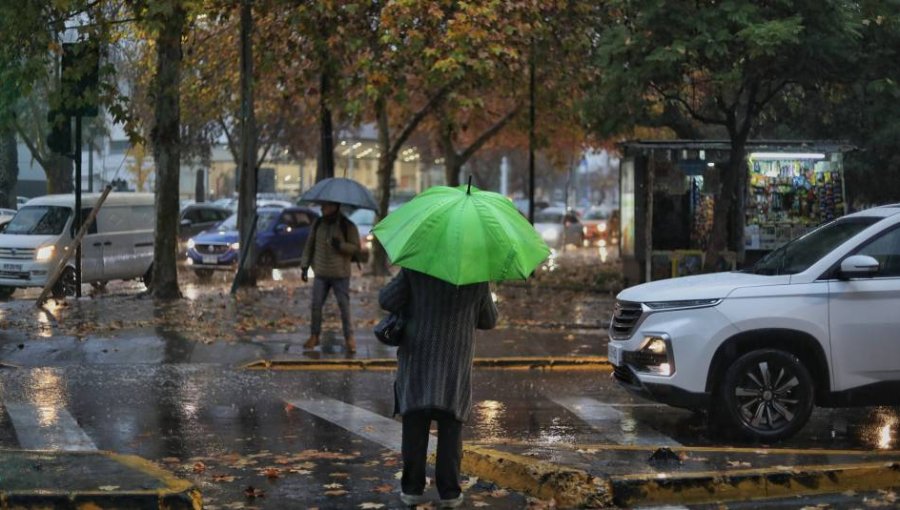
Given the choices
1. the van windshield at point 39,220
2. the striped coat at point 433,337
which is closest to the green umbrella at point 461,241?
the striped coat at point 433,337

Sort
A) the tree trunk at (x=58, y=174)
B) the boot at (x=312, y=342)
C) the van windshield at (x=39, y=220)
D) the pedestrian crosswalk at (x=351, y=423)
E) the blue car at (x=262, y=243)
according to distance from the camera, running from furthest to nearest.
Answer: the blue car at (x=262, y=243) < the tree trunk at (x=58, y=174) < the van windshield at (x=39, y=220) < the boot at (x=312, y=342) < the pedestrian crosswalk at (x=351, y=423)

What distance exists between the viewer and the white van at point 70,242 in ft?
69.5

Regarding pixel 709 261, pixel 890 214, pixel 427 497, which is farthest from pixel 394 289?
pixel 709 261

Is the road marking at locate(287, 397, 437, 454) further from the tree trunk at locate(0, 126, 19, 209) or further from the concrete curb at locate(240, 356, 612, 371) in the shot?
the tree trunk at locate(0, 126, 19, 209)

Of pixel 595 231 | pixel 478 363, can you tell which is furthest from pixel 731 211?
pixel 595 231

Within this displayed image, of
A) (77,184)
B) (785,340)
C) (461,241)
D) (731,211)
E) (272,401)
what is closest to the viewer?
(461,241)

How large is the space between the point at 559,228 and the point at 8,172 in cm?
2748

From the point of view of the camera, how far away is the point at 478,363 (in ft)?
47.0

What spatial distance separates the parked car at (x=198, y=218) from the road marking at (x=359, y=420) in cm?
2415

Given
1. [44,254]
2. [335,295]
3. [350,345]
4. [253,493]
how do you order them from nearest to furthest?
[253,493] → [335,295] → [350,345] → [44,254]

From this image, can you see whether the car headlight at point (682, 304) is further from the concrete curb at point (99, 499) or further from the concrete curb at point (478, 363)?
the concrete curb at point (478, 363)

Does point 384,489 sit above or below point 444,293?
below

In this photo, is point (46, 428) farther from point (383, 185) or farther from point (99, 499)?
point (383, 185)

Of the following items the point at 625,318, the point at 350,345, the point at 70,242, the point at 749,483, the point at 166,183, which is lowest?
the point at 749,483
